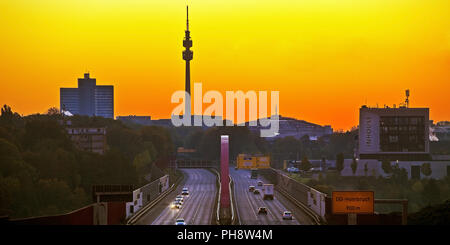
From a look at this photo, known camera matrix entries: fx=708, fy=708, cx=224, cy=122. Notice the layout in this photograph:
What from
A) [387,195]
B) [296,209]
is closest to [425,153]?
[387,195]

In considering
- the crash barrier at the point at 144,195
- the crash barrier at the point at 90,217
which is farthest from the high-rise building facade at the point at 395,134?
the crash barrier at the point at 90,217

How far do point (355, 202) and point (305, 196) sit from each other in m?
39.2

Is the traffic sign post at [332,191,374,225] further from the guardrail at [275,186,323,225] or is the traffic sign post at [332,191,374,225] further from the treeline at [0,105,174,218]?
the treeline at [0,105,174,218]

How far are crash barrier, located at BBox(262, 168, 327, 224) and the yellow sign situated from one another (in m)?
10.6

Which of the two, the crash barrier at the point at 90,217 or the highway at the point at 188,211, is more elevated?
the crash barrier at the point at 90,217

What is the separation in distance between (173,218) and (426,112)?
340ft

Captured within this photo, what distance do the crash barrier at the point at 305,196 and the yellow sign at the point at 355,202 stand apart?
1065 centimetres

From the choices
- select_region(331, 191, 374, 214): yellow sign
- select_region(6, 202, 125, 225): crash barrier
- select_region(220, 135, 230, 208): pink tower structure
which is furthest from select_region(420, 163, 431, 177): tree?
select_region(331, 191, 374, 214): yellow sign

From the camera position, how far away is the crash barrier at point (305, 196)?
78.3 meters

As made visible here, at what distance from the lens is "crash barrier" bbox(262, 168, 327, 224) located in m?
78.3

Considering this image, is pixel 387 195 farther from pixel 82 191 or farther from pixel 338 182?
pixel 82 191

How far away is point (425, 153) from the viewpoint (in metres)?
168

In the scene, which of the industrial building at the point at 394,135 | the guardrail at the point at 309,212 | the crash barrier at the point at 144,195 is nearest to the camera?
the guardrail at the point at 309,212

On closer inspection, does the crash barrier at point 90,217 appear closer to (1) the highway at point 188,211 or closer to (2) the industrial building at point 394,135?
(1) the highway at point 188,211
